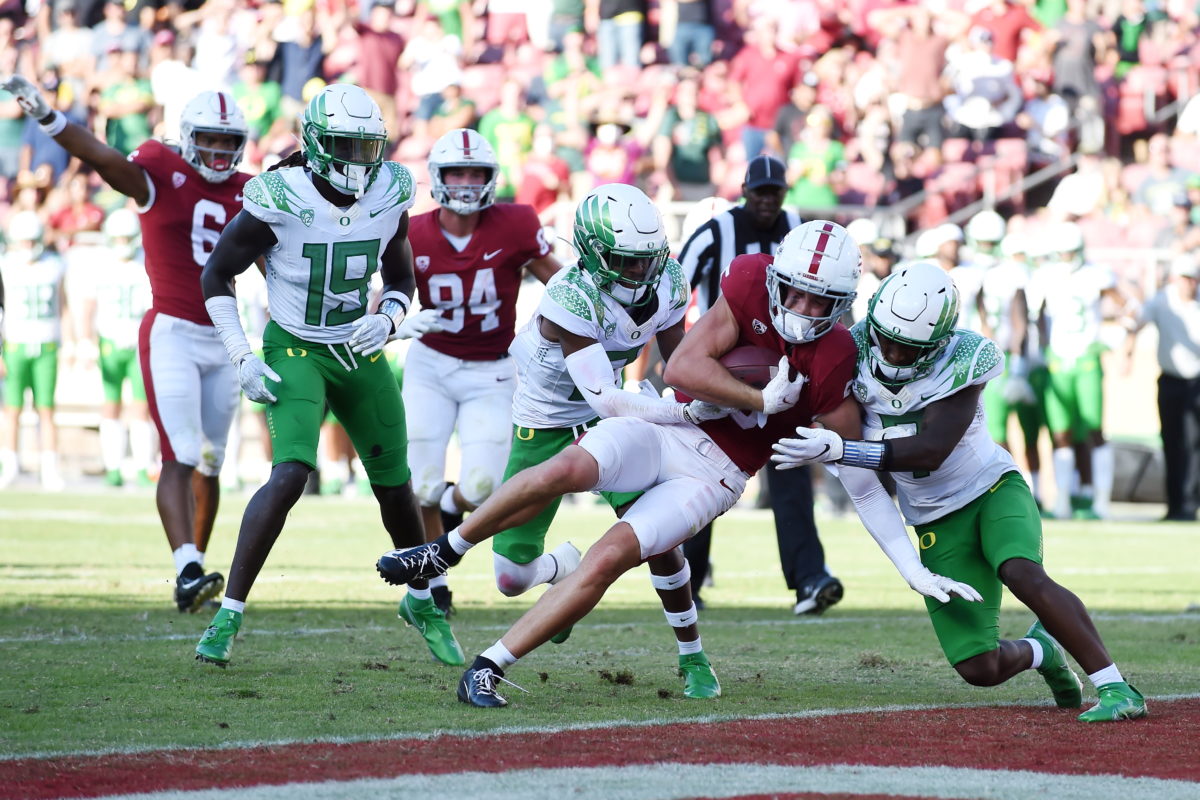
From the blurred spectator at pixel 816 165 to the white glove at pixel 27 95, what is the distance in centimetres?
1026

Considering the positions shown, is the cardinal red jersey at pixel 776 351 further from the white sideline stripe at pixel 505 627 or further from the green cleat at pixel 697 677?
the white sideline stripe at pixel 505 627

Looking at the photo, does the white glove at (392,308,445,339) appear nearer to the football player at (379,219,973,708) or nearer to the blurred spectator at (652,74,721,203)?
the football player at (379,219,973,708)

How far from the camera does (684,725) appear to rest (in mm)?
4621

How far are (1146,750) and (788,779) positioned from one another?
42.2 inches

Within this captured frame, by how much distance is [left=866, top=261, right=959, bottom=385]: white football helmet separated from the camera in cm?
492

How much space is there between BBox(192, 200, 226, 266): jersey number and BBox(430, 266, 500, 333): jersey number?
988 millimetres

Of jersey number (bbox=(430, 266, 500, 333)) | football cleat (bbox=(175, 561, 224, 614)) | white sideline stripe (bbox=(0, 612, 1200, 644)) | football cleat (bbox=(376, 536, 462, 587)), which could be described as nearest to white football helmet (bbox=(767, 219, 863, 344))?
football cleat (bbox=(376, 536, 462, 587))

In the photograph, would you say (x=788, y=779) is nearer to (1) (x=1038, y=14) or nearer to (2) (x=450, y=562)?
(2) (x=450, y=562)

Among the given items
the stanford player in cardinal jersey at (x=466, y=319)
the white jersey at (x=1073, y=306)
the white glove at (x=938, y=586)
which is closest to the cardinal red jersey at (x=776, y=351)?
the white glove at (x=938, y=586)

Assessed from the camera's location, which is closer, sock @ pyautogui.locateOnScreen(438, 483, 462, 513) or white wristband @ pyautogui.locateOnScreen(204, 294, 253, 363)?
white wristband @ pyautogui.locateOnScreen(204, 294, 253, 363)

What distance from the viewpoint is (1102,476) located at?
45.4 ft

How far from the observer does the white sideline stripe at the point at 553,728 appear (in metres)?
4.10

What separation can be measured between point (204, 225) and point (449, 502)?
1.60 m

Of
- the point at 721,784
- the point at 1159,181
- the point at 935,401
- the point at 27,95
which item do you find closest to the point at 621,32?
the point at 1159,181
